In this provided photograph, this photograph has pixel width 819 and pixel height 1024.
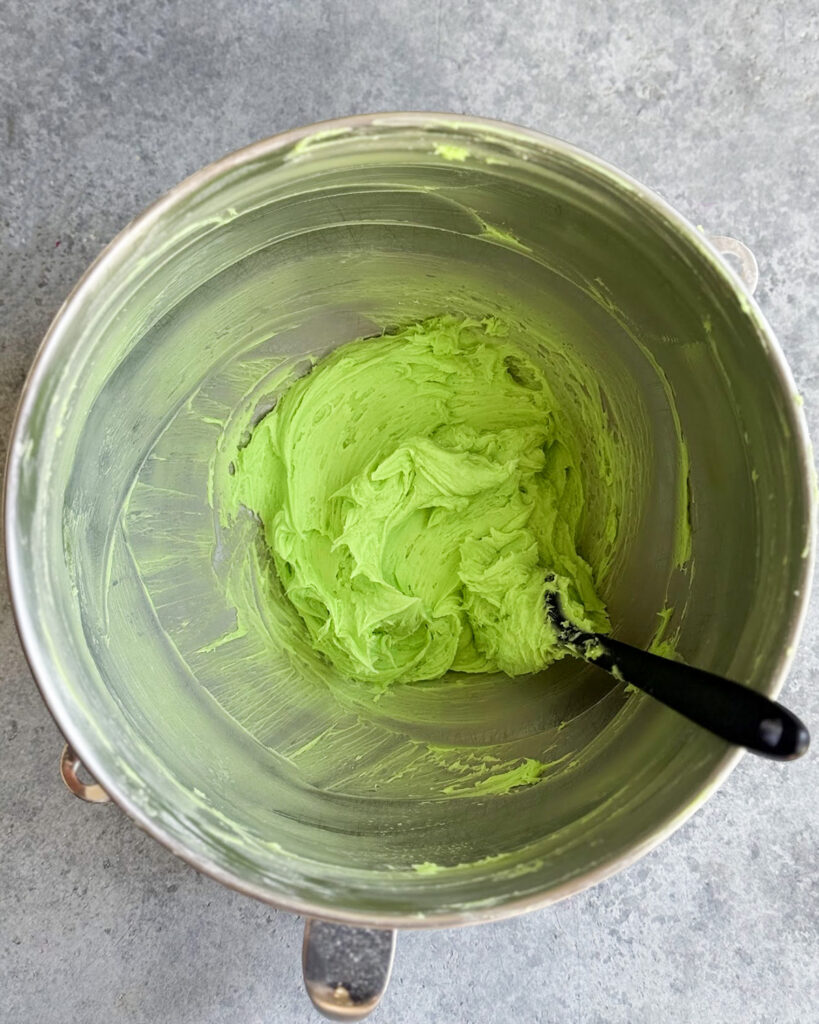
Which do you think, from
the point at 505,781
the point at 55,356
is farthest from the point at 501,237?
the point at 505,781

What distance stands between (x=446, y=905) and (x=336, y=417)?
89 cm

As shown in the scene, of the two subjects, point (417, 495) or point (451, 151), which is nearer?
point (451, 151)

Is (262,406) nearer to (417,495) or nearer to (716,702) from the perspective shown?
(417,495)

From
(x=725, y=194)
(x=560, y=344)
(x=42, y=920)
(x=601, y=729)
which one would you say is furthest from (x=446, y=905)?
(x=725, y=194)

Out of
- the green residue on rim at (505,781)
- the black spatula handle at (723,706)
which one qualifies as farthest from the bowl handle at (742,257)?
the green residue on rim at (505,781)

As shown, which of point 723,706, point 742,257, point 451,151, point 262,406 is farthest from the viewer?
point 262,406

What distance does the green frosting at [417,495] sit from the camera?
1.41 metres

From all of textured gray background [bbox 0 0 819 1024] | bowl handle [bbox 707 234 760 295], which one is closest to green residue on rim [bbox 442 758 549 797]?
textured gray background [bbox 0 0 819 1024]

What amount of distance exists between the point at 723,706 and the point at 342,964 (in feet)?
1.98

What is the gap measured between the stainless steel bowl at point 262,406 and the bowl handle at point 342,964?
75 millimetres

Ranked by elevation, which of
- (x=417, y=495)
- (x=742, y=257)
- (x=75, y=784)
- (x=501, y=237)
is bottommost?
(x=75, y=784)

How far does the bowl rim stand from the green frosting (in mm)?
497

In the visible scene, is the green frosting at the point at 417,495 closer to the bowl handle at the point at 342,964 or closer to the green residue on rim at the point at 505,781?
the green residue on rim at the point at 505,781

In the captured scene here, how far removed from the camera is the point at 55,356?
867mm
